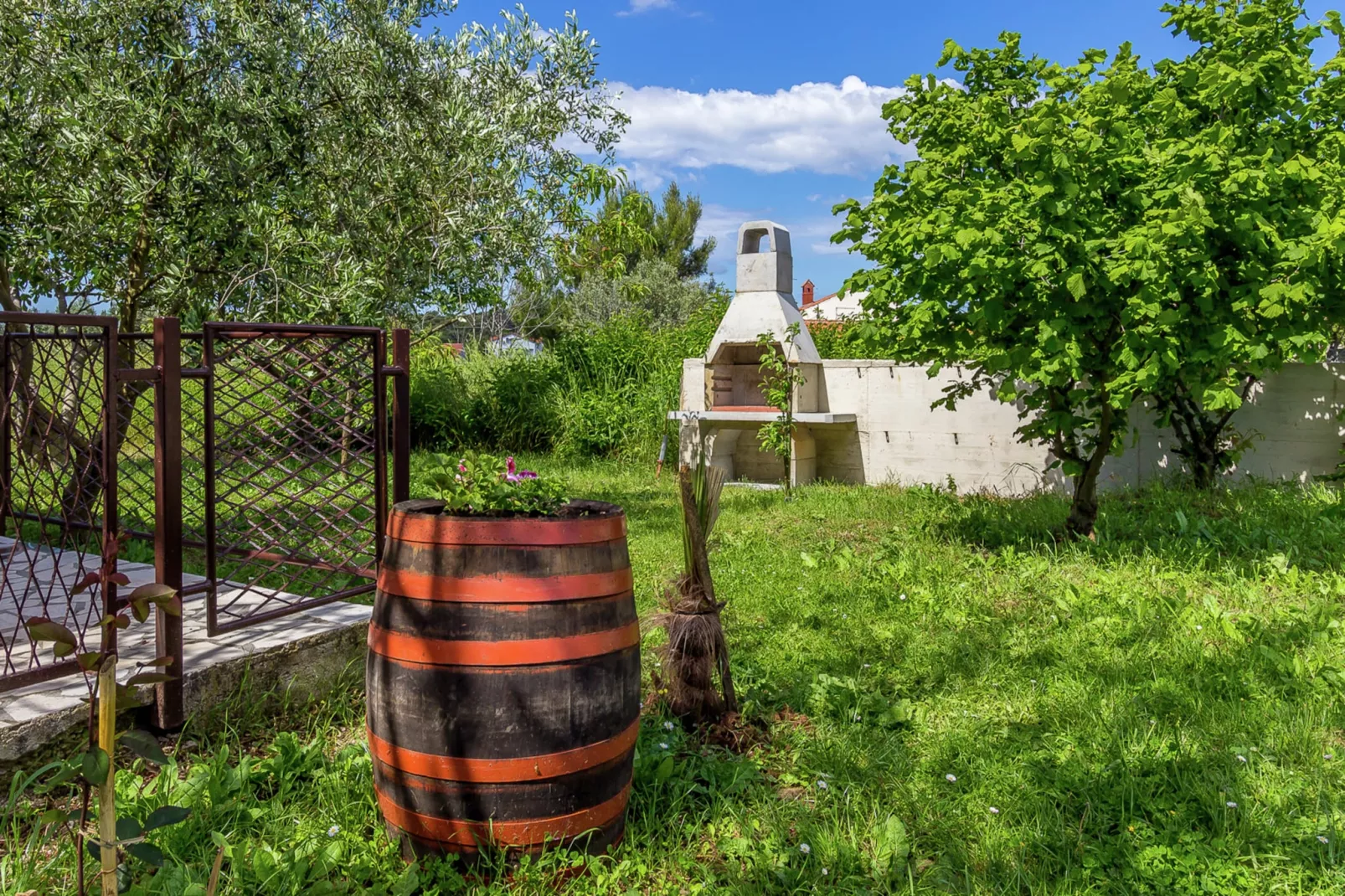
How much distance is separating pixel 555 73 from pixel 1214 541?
20.0 ft

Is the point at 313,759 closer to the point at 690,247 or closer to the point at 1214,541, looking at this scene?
the point at 1214,541

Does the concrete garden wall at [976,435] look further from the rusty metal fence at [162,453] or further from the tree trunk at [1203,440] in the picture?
the rusty metal fence at [162,453]

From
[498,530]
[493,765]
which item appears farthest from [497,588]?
[493,765]

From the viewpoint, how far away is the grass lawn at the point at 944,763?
7.58 ft

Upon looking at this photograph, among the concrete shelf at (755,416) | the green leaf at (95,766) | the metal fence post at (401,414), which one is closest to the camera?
the green leaf at (95,766)

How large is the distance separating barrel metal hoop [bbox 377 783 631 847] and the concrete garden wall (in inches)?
230

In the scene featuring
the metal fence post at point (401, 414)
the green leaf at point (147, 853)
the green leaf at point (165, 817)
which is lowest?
the green leaf at point (147, 853)

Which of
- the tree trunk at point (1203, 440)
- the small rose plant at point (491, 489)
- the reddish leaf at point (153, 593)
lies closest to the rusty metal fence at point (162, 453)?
the reddish leaf at point (153, 593)

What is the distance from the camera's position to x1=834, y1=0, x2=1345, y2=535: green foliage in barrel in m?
4.83

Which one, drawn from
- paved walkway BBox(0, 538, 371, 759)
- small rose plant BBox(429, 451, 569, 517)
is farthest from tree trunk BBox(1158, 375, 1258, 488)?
paved walkway BBox(0, 538, 371, 759)

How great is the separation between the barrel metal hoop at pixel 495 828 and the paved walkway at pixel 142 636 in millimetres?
1077

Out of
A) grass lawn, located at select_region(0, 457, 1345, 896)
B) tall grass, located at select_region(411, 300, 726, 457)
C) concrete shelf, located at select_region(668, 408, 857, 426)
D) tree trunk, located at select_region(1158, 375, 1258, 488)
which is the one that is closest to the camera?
grass lawn, located at select_region(0, 457, 1345, 896)

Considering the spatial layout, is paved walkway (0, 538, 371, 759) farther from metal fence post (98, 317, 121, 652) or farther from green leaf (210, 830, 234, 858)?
green leaf (210, 830, 234, 858)

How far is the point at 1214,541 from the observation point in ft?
18.2
